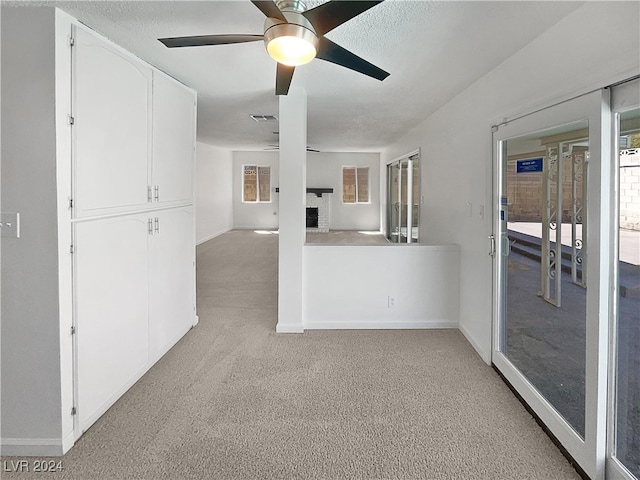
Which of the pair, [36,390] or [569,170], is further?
[569,170]

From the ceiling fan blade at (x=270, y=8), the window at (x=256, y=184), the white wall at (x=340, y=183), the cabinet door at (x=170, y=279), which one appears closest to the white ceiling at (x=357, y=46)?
the ceiling fan blade at (x=270, y=8)

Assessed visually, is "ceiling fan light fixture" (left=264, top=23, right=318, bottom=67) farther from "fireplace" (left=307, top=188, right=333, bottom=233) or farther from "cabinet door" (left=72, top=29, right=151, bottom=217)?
"fireplace" (left=307, top=188, right=333, bottom=233)

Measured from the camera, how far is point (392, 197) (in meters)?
10.2

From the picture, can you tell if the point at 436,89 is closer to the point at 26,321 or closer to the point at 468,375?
the point at 468,375

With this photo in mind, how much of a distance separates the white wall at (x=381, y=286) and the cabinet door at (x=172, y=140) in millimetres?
1325

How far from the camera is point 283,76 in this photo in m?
2.47

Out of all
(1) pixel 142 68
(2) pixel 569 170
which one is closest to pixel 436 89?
(2) pixel 569 170

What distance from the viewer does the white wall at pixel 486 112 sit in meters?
1.80

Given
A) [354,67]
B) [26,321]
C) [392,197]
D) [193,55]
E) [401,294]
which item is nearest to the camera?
[26,321]

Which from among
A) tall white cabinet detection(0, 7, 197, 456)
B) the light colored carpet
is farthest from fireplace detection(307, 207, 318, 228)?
tall white cabinet detection(0, 7, 197, 456)

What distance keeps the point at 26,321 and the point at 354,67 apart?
2.18 metres

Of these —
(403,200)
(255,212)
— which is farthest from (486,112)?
(255,212)

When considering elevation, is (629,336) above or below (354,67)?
below

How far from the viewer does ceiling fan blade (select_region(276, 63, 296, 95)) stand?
235 cm
